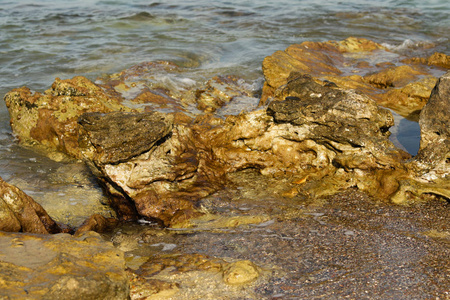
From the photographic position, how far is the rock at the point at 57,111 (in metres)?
5.88

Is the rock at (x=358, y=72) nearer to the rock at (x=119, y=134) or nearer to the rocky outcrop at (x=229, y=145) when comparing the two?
the rocky outcrop at (x=229, y=145)

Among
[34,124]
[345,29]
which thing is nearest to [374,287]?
[34,124]

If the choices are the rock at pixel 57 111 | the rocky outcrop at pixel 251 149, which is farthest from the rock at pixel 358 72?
the rock at pixel 57 111

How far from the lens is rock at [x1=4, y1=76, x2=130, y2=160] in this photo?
588 centimetres

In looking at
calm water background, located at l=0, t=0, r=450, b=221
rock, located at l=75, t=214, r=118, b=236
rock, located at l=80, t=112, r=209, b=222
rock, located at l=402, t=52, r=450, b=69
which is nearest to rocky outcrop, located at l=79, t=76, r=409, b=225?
rock, located at l=80, t=112, r=209, b=222

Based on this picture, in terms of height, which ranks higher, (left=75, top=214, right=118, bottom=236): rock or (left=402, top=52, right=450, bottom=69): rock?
(left=402, top=52, right=450, bottom=69): rock

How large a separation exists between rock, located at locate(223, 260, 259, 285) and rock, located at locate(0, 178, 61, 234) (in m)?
1.68

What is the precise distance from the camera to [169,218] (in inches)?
165

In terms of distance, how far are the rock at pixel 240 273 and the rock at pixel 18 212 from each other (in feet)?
5.50

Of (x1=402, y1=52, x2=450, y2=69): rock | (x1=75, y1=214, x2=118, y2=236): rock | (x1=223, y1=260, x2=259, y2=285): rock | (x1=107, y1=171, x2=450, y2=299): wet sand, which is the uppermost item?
(x1=402, y1=52, x2=450, y2=69): rock

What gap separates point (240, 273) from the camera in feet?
9.71

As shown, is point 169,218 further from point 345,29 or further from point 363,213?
point 345,29

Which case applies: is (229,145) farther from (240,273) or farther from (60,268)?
(60,268)

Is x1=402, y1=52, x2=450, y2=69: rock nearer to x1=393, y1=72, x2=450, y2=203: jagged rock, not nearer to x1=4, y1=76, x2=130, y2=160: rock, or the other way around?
x1=393, y1=72, x2=450, y2=203: jagged rock
